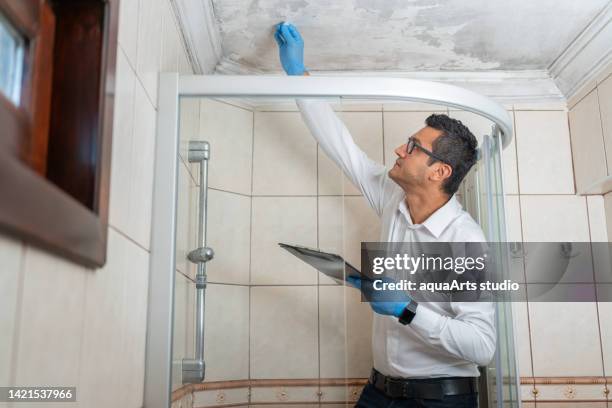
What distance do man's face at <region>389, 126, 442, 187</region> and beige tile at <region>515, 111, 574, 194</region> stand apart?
0.91m

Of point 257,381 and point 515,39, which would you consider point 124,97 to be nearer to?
point 257,381

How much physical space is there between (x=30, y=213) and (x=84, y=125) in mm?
254

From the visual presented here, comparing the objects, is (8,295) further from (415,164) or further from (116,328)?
(415,164)

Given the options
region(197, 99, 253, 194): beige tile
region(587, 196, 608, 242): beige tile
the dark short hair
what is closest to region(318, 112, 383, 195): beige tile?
the dark short hair

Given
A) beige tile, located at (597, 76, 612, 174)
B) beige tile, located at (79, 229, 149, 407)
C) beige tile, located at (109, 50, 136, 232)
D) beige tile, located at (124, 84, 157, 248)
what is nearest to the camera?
beige tile, located at (79, 229, 149, 407)

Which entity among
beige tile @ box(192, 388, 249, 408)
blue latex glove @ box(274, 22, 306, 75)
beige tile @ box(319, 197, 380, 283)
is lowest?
beige tile @ box(192, 388, 249, 408)

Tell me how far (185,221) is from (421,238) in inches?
21.5

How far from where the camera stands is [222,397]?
1.33 m

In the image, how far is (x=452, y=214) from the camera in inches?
58.2

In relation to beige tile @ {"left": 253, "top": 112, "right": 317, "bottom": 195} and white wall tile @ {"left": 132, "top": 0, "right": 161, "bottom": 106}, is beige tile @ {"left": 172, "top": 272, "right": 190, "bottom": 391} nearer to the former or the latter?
beige tile @ {"left": 253, "top": 112, "right": 317, "bottom": 195}

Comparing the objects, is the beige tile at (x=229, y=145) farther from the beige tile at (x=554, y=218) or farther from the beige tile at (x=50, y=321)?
the beige tile at (x=554, y=218)

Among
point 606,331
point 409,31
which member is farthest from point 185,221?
point 606,331

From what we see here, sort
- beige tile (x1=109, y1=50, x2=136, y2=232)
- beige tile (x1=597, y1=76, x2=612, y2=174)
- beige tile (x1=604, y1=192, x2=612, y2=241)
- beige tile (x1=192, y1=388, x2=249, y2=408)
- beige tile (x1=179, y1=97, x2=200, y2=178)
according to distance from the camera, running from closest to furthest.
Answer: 1. beige tile (x1=109, y1=50, x2=136, y2=232)
2. beige tile (x1=192, y1=388, x2=249, y2=408)
3. beige tile (x1=179, y1=97, x2=200, y2=178)
4. beige tile (x1=597, y1=76, x2=612, y2=174)
5. beige tile (x1=604, y1=192, x2=612, y2=241)

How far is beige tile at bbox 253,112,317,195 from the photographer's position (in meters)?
1.40
